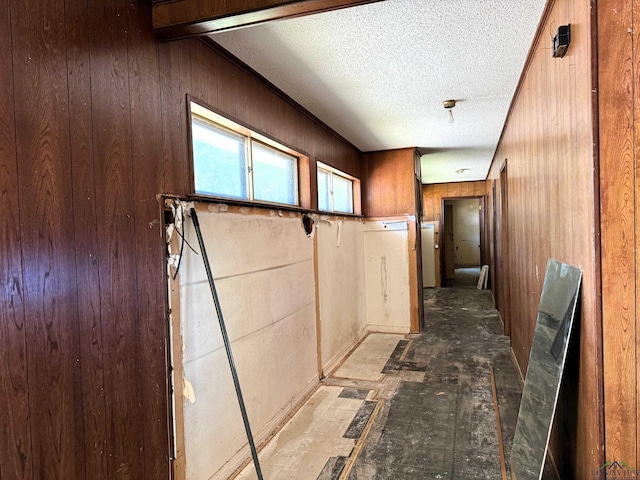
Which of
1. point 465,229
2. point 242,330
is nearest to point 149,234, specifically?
point 242,330

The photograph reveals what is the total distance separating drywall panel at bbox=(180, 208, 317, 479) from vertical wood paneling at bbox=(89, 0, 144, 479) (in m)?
0.30

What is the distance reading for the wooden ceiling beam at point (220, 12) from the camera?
5.01ft

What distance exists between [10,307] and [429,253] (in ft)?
26.5

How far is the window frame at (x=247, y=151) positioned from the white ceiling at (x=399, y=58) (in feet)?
1.31

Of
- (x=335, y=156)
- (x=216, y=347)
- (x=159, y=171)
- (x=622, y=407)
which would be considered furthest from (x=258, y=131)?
(x=622, y=407)

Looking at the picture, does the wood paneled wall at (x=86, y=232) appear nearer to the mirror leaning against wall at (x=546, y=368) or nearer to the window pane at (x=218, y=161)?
the window pane at (x=218, y=161)

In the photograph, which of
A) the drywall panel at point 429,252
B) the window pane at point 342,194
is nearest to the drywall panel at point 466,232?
the drywall panel at point 429,252

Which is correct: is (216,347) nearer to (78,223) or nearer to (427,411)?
(78,223)

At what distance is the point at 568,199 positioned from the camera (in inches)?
65.1

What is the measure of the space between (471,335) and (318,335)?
7.62 feet

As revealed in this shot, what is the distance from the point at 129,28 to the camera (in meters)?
1.61

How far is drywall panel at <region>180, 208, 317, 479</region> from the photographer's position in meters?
1.93

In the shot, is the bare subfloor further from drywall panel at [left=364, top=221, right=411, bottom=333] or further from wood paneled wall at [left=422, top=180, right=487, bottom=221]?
wood paneled wall at [left=422, top=180, right=487, bottom=221]

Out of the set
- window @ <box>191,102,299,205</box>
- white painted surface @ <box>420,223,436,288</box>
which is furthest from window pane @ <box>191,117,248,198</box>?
white painted surface @ <box>420,223,436,288</box>
